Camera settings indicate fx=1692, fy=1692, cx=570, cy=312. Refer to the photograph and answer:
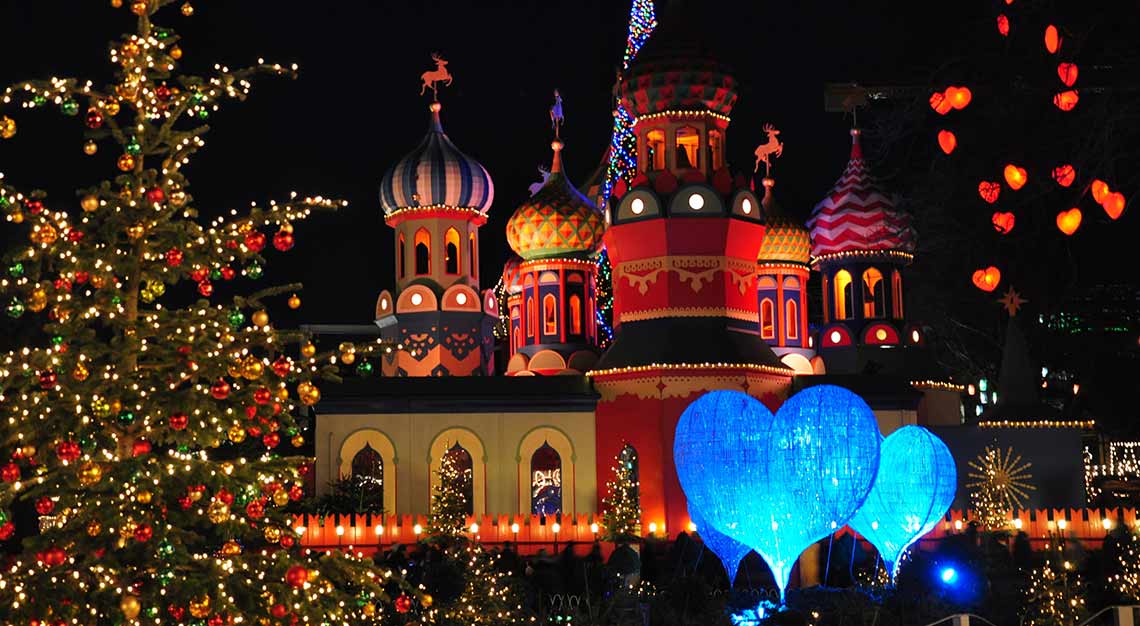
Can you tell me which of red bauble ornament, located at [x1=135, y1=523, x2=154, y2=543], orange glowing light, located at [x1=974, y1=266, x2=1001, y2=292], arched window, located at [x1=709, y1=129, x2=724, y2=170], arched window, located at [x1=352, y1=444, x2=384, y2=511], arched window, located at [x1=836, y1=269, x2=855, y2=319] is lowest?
red bauble ornament, located at [x1=135, y1=523, x2=154, y2=543]

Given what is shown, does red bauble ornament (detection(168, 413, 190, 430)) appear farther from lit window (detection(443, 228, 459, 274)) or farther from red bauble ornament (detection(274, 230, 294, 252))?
lit window (detection(443, 228, 459, 274))

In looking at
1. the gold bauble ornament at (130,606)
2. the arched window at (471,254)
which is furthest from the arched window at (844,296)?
the gold bauble ornament at (130,606)

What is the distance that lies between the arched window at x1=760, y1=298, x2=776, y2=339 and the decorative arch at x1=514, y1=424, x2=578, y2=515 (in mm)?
10771

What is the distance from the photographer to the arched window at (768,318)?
3962 cm

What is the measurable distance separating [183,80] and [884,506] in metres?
15.2

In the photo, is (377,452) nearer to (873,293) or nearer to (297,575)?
(873,293)

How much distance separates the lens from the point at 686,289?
3062cm

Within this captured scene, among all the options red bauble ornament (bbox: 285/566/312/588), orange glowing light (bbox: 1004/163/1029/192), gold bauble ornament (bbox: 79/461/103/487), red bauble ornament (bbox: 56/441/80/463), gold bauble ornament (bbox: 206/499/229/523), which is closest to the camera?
red bauble ornament (bbox: 56/441/80/463)

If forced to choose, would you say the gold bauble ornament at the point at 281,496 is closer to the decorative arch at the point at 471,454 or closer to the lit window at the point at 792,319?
the decorative arch at the point at 471,454

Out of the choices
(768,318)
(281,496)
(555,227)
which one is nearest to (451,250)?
(555,227)

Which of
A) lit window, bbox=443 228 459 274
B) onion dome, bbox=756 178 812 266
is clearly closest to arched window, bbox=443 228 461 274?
lit window, bbox=443 228 459 274

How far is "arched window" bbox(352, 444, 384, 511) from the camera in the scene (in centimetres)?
2936

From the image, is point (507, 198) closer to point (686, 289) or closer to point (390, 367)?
→ point (390, 367)

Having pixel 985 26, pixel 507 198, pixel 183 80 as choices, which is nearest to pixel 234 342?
pixel 183 80
